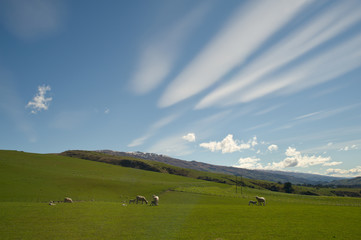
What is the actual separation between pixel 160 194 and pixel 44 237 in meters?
55.2

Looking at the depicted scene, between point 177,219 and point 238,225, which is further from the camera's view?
point 177,219

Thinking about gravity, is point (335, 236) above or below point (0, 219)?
above

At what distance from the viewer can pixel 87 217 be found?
26156 millimetres

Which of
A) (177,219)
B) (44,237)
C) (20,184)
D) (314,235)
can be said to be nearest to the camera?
(44,237)

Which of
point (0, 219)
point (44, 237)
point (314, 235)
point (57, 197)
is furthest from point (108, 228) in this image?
point (57, 197)

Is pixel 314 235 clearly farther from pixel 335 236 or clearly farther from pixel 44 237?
pixel 44 237

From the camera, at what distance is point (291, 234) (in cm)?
1966

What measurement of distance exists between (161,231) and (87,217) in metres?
11.7

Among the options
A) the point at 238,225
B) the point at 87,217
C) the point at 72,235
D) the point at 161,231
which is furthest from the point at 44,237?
the point at 238,225

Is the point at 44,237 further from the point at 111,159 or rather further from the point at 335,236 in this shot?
the point at 111,159

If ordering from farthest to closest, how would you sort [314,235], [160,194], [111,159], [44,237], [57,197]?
1. [111,159]
2. [160,194]
3. [57,197]
4. [314,235]
5. [44,237]

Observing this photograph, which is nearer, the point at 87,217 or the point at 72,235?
the point at 72,235

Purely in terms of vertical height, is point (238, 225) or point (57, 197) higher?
point (238, 225)

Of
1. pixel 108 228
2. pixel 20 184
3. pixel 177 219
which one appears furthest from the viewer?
pixel 20 184
